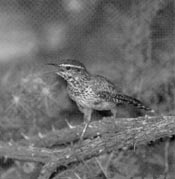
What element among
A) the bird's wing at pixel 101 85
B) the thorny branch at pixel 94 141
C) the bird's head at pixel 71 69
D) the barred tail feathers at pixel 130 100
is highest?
the bird's head at pixel 71 69

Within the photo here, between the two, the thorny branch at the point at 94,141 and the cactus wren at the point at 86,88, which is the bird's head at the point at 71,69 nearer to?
the cactus wren at the point at 86,88

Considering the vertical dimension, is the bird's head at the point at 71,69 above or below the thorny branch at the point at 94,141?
above

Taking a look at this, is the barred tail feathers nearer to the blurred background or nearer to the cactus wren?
the cactus wren

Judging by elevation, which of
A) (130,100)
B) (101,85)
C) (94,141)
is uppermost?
(101,85)

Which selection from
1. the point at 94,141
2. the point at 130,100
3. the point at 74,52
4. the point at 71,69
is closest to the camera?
the point at 94,141

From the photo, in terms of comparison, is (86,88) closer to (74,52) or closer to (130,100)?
(130,100)

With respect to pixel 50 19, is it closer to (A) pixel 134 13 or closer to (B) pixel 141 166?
(A) pixel 134 13

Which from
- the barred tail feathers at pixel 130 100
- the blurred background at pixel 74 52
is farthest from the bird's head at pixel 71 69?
the blurred background at pixel 74 52

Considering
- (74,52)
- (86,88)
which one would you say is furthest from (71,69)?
(74,52)

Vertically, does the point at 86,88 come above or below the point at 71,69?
below

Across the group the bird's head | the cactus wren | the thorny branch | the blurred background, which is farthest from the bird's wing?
the blurred background
